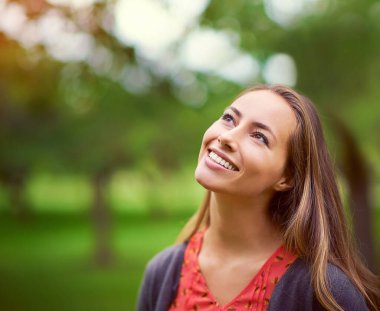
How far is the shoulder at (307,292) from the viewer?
4.86ft

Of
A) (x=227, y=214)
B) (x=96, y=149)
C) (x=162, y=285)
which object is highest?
(x=96, y=149)

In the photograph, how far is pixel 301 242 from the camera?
1551 mm

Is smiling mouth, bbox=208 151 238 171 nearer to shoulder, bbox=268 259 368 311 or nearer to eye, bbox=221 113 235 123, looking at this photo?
eye, bbox=221 113 235 123

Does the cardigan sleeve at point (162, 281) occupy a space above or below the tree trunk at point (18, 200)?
below

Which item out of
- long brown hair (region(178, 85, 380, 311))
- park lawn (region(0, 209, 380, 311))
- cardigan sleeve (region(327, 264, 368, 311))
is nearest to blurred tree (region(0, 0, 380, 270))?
park lawn (region(0, 209, 380, 311))

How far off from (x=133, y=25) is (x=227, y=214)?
8.34 feet

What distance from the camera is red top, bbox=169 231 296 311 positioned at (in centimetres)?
153

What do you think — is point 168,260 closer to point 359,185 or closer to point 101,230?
point 359,185

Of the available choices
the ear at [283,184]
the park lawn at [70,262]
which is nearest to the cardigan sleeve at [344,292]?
the ear at [283,184]

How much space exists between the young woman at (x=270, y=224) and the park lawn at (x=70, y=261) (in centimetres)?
329

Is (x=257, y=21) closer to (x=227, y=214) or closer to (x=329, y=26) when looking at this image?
(x=329, y=26)

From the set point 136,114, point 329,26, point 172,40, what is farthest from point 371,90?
point 136,114

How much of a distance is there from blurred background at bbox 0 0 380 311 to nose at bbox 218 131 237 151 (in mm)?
1666

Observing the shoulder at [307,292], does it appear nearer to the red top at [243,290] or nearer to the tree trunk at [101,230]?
the red top at [243,290]
